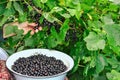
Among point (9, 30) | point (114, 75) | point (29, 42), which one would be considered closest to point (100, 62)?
point (114, 75)

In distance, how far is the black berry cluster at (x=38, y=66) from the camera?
1248 mm

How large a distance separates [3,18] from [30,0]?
14 cm

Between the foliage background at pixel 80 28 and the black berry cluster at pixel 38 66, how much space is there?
0.29 feet

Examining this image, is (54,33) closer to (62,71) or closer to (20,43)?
(62,71)

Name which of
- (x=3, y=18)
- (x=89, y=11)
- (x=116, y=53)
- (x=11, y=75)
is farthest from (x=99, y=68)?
(x=3, y=18)

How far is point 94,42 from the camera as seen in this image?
1.14 m

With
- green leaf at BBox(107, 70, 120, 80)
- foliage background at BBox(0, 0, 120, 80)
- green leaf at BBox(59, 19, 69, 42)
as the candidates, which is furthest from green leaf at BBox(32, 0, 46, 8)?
green leaf at BBox(107, 70, 120, 80)

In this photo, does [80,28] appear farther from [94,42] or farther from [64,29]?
[94,42]

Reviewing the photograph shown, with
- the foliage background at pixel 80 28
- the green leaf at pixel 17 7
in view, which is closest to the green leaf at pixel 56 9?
the foliage background at pixel 80 28

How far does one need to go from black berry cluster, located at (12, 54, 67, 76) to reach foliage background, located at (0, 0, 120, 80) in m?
0.09

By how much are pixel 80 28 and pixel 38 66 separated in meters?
0.24

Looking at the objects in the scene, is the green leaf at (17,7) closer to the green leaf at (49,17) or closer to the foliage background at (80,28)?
the foliage background at (80,28)

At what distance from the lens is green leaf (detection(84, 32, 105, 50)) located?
1.12m

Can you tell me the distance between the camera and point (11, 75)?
1.33 meters
